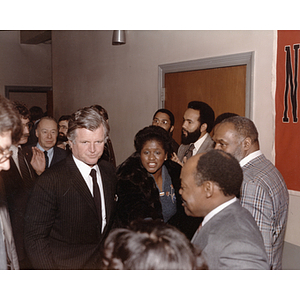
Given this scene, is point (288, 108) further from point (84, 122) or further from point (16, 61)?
point (16, 61)

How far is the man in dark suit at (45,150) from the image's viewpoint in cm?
178

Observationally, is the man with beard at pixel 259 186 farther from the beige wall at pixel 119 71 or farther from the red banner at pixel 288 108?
the beige wall at pixel 119 71

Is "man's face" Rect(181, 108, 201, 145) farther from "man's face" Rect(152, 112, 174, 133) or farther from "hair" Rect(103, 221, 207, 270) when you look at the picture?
"hair" Rect(103, 221, 207, 270)

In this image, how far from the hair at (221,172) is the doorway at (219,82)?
1282 millimetres

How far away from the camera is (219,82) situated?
7.77ft

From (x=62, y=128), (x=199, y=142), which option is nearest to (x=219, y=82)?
(x=199, y=142)

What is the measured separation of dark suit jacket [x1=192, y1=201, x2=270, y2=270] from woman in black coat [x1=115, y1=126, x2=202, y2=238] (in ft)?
2.32

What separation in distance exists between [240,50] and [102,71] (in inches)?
64.1

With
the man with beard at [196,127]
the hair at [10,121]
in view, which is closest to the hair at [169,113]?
the man with beard at [196,127]

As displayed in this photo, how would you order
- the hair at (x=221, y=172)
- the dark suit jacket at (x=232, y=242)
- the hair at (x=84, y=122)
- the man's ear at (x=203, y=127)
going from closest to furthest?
the dark suit jacket at (x=232, y=242) < the hair at (x=221, y=172) < the hair at (x=84, y=122) < the man's ear at (x=203, y=127)

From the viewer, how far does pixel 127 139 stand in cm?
332

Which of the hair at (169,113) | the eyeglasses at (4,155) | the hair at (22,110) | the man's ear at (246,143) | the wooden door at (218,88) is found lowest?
the eyeglasses at (4,155)
